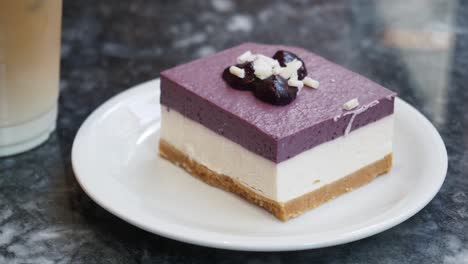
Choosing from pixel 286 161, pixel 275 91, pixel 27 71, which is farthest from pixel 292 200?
pixel 27 71

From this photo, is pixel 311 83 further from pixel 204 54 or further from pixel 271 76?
pixel 204 54

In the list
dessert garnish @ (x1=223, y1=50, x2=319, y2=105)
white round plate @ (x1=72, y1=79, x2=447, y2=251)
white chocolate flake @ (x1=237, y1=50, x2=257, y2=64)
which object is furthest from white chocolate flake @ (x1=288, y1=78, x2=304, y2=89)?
white round plate @ (x1=72, y1=79, x2=447, y2=251)

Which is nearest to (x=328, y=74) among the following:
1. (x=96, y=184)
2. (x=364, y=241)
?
(x=364, y=241)

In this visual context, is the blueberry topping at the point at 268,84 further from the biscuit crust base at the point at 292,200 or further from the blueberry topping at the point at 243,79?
the biscuit crust base at the point at 292,200

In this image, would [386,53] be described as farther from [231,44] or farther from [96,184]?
[96,184]

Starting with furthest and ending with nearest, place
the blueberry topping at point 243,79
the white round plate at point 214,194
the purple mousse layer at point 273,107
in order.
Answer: the blueberry topping at point 243,79, the purple mousse layer at point 273,107, the white round plate at point 214,194

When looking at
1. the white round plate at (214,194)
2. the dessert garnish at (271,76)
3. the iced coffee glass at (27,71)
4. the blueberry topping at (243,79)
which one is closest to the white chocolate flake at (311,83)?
the dessert garnish at (271,76)
